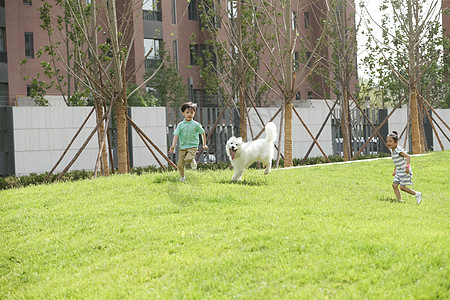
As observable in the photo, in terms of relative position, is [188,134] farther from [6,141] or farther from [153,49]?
[153,49]

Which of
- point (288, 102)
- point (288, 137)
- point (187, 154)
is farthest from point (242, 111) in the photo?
point (187, 154)

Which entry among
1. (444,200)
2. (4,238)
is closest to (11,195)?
(4,238)

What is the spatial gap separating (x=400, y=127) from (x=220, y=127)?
9659 mm

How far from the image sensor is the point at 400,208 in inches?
321

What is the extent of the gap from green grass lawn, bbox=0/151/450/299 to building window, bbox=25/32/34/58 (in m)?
20.7

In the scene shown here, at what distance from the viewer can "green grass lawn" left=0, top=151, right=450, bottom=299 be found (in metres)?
5.01

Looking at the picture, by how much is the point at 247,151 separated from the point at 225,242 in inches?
155

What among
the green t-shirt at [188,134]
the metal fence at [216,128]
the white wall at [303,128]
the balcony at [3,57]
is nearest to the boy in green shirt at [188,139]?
the green t-shirt at [188,134]

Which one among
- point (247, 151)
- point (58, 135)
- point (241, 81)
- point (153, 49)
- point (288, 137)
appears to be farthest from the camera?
point (153, 49)

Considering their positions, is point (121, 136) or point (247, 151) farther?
point (121, 136)

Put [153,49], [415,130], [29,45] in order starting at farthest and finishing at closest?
[153,49] < [29,45] < [415,130]

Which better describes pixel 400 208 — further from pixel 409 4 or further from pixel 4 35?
pixel 4 35

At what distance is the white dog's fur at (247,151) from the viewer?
394 inches

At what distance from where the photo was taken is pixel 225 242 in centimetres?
630
